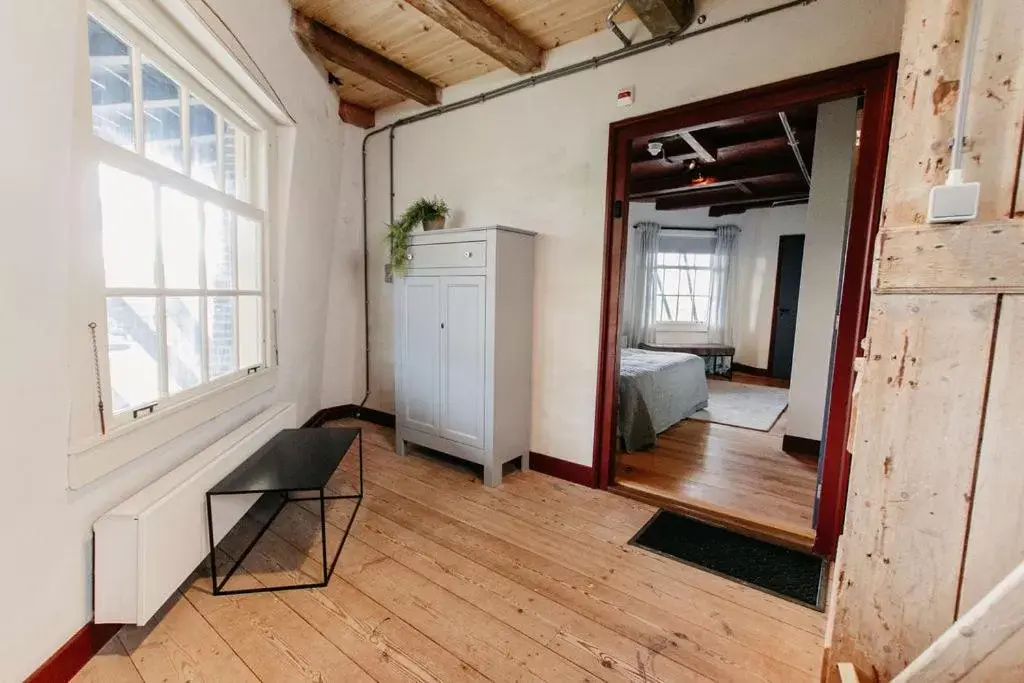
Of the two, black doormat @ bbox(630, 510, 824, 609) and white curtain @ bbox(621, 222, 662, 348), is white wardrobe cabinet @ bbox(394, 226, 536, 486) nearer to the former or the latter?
black doormat @ bbox(630, 510, 824, 609)

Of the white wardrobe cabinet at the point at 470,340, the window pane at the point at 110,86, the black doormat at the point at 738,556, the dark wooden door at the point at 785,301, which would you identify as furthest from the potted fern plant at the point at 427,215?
the dark wooden door at the point at 785,301

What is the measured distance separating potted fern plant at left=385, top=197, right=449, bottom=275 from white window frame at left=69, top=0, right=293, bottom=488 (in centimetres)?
78

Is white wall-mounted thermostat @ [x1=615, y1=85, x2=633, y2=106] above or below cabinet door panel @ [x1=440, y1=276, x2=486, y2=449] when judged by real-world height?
above

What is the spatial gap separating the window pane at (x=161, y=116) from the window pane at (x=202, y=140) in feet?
0.24

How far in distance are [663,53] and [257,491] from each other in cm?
284

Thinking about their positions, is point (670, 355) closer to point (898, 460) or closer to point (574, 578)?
point (574, 578)

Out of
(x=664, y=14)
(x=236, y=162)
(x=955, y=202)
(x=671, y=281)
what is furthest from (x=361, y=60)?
(x=671, y=281)

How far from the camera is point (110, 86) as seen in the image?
1.46 m

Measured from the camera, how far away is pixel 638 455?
3.26m

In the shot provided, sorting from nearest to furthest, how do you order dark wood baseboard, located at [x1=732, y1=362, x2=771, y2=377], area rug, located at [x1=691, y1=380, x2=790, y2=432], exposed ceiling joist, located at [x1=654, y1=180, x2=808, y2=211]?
area rug, located at [x1=691, y1=380, x2=790, y2=432] → exposed ceiling joist, located at [x1=654, y1=180, x2=808, y2=211] → dark wood baseboard, located at [x1=732, y1=362, x2=771, y2=377]

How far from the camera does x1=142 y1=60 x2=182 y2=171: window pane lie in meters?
Result: 1.63

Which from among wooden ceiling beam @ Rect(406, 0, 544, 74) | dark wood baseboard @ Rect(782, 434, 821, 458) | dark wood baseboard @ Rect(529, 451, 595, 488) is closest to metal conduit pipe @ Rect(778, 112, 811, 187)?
wooden ceiling beam @ Rect(406, 0, 544, 74)

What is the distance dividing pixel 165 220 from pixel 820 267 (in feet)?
13.2

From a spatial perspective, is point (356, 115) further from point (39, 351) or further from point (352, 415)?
point (39, 351)
